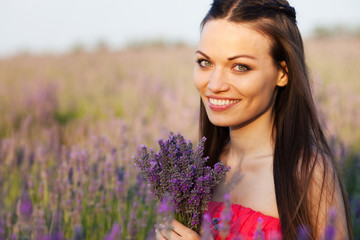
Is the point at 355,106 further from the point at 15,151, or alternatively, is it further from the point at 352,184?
the point at 15,151

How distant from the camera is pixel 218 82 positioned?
2025 millimetres

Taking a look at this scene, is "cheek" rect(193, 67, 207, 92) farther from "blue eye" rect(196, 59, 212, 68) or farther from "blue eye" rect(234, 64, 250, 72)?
"blue eye" rect(234, 64, 250, 72)

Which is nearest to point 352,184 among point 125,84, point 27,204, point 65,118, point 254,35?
point 254,35

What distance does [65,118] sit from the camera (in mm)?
5762

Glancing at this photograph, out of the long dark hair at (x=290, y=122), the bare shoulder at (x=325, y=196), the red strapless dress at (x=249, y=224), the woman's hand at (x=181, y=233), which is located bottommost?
the red strapless dress at (x=249, y=224)

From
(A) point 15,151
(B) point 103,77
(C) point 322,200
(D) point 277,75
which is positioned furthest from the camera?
(B) point 103,77

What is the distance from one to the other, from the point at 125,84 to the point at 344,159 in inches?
170

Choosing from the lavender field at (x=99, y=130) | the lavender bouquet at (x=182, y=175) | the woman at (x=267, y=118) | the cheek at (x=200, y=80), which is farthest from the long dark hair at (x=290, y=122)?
the lavender field at (x=99, y=130)

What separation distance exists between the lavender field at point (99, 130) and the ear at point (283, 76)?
997 millimetres

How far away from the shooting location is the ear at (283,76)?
2.21 metres

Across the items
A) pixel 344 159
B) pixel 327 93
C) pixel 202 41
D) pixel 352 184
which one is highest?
pixel 202 41

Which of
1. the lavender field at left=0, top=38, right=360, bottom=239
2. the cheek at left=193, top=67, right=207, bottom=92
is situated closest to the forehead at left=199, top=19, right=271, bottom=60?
the cheek at left=193, top=67, right=207, bottom=92

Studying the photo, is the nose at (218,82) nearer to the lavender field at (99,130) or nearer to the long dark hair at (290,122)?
the long dark hair at (290,122)

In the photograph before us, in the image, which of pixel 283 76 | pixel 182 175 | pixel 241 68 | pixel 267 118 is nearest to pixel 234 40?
pixel 241 68
